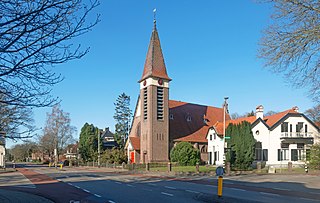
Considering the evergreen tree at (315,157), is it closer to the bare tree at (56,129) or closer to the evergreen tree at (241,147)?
the evergreen tree at (241,147)

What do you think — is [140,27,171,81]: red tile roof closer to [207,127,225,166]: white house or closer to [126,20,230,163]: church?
[126,20,230,163]: church

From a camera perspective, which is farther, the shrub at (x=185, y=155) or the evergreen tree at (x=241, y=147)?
the shrub at (x=185, y=155)

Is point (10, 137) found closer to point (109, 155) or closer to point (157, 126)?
point (157, 126)

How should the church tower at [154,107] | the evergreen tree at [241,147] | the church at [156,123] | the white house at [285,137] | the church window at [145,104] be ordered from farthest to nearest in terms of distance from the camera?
the church window at [145,104] < the church at [156,123] < the church tower at [154,107] < the white house at [285,137] < the evergreen tree at [241,147]

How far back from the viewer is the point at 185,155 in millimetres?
49344

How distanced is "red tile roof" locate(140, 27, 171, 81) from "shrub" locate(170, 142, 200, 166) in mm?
11111

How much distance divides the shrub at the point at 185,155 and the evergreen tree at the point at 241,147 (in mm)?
9547

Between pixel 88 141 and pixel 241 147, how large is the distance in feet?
129

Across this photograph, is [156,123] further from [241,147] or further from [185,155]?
[241,147]

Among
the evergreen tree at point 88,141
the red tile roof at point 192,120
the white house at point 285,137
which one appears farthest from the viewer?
the evergreen tree at point 88,141

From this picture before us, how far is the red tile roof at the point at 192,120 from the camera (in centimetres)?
5822

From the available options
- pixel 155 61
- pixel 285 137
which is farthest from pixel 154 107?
pixel 285 137

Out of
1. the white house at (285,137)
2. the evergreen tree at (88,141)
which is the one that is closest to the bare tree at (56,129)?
the evergreen tree at (88,141)

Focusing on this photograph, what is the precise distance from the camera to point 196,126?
204ft
